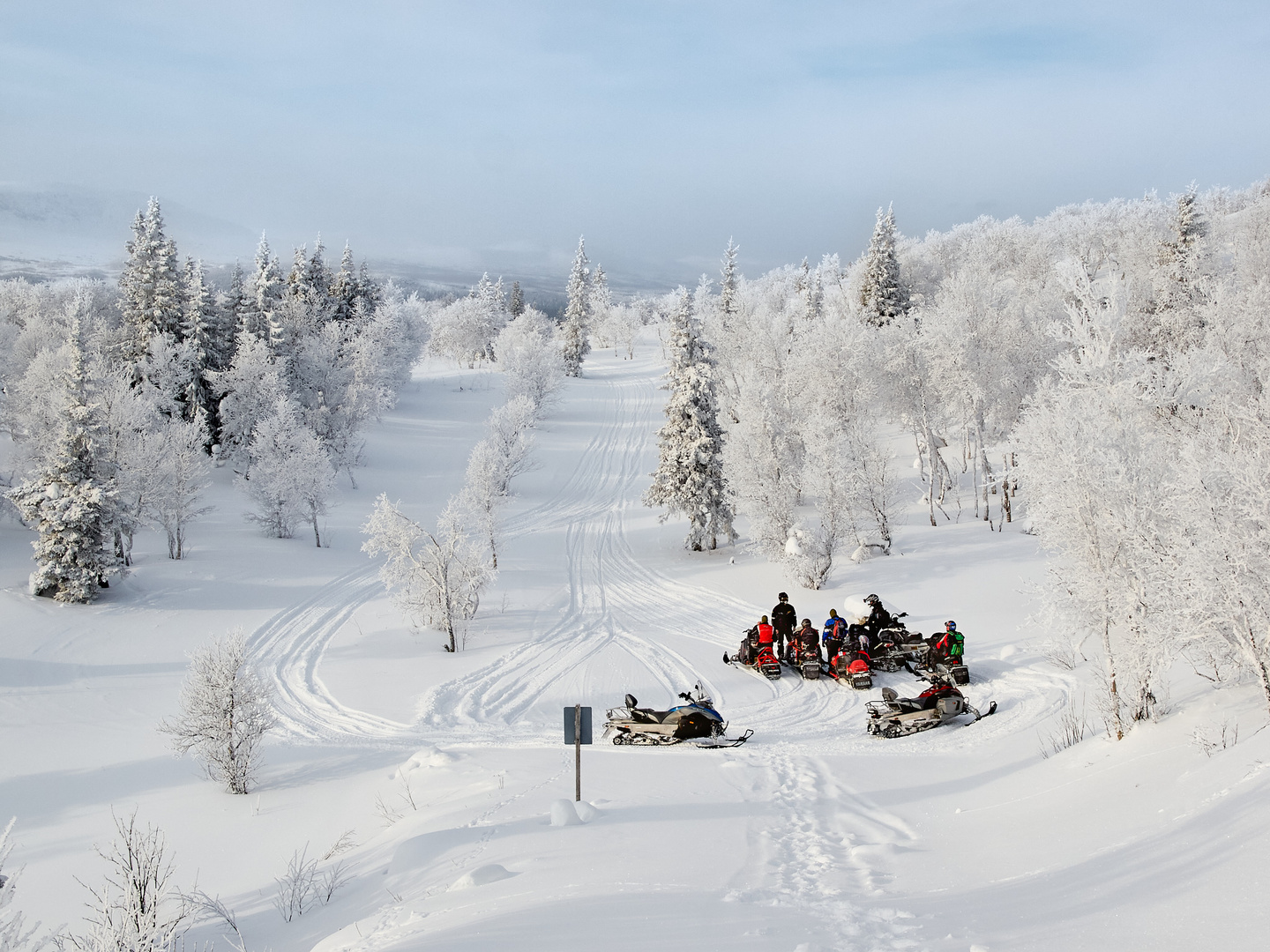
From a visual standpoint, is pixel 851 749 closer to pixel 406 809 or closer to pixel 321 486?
pixel 406 809

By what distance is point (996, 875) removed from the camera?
22.6ft

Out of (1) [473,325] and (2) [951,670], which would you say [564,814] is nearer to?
(2) [951,670]

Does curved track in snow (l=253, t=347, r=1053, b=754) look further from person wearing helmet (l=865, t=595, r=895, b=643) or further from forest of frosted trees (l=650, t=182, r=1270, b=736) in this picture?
forest of frosted trees (l=650, t=182, r=1270, b=736)

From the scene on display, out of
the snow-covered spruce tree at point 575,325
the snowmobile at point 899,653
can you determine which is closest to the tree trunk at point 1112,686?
the snowmobile at point 899,653

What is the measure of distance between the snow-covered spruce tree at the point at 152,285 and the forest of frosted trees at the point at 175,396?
0.09 meters

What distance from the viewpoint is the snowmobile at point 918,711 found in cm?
1367

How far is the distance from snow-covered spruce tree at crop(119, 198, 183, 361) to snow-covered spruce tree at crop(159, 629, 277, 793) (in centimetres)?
3576

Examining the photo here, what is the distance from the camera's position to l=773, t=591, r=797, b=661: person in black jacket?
61.3 feet

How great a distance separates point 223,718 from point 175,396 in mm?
34610

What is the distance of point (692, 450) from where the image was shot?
3253 cm

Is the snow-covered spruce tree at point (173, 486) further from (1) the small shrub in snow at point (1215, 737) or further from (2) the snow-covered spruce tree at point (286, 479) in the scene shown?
(1) the small shrub in snow at point (1215, 737)

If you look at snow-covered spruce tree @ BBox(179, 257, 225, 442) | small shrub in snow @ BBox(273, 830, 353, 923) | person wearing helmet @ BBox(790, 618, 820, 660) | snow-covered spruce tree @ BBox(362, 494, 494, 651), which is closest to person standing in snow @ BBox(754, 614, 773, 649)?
Result: person wearing helmet @ BBox(790, 618, 820, 660)

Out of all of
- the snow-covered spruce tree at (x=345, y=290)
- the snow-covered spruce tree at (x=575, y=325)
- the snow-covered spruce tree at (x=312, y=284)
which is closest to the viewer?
the snow-covered spruce tree at (x=312, y=284)

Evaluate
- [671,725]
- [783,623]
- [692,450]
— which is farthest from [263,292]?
[671,725]
